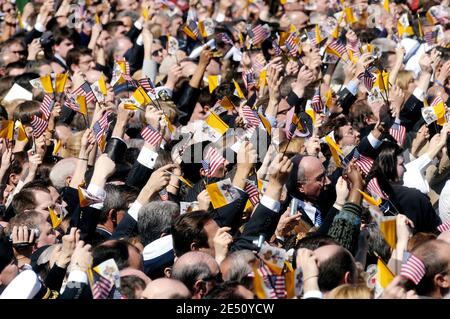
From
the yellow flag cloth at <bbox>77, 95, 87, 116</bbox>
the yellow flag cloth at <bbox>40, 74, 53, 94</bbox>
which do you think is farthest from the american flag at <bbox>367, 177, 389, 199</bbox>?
the yellow flag cloth at <bbox>40, 74, 53, 94</bbox>

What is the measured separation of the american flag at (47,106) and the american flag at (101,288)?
5.61m

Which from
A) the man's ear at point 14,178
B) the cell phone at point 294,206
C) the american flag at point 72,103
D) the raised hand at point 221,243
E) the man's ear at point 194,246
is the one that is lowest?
the man's ear at point 14,178

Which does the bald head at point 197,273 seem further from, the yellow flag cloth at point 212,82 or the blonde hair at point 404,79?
the blonde hair at point 404,79

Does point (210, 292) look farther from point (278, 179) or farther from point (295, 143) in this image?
point (295, 143)

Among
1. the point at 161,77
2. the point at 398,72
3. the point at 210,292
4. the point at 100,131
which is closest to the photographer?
the point at 210,292

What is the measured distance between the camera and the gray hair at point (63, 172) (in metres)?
11.0

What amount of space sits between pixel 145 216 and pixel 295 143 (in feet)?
8.10

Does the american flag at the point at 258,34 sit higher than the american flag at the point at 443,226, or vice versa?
the american flag at the point at 443,226

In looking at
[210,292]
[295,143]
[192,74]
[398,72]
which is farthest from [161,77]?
[210,292]

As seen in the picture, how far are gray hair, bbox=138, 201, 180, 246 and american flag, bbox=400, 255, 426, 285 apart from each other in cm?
259

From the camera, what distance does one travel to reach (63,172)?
11.0 m

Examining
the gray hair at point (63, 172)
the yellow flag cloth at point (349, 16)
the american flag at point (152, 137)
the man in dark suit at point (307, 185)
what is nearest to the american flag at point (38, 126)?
the gray hair at point (63, 172)

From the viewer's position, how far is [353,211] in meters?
8.66

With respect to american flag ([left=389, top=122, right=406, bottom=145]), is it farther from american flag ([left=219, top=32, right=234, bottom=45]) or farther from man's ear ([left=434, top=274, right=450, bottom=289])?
american flag ([left=219, top=32, right=234, bottom=45])
